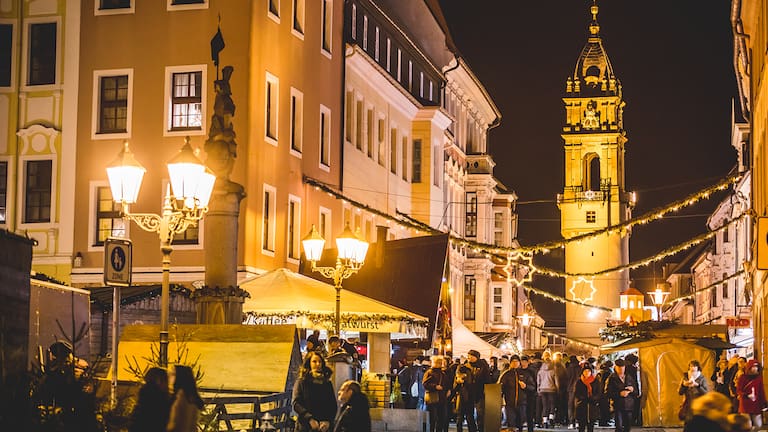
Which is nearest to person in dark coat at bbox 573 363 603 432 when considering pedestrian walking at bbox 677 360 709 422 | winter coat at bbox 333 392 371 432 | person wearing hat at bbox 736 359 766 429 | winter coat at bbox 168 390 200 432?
pedestrian walking at bbox 677 360 709 422

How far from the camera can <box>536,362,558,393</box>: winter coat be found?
125 ft

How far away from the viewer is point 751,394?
89.6 feet

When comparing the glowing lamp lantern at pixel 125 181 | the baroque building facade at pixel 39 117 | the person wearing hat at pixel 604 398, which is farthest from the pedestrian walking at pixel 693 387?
the baroque building facade at pixel 39 117

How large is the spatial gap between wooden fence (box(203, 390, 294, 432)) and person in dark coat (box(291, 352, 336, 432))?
58cm

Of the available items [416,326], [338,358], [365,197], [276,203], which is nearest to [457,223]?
[365,197]

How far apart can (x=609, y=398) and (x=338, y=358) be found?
29.9ft

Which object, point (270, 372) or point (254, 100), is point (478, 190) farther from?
point (270, 372)

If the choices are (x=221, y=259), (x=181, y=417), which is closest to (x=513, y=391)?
(x=221, y=259)

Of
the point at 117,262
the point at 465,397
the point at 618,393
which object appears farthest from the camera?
the point at 618,393

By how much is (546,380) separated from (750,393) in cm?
1115

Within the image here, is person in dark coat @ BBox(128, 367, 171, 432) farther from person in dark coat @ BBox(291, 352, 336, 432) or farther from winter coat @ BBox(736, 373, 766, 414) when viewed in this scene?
winter coat @ BBox(736, 373, 766, 414)

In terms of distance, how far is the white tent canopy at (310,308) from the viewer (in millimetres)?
29516

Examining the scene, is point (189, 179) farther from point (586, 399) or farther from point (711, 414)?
point (586, 399)

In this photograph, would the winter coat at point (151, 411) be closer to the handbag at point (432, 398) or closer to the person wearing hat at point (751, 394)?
the person wearing hat at point (751, 394)
